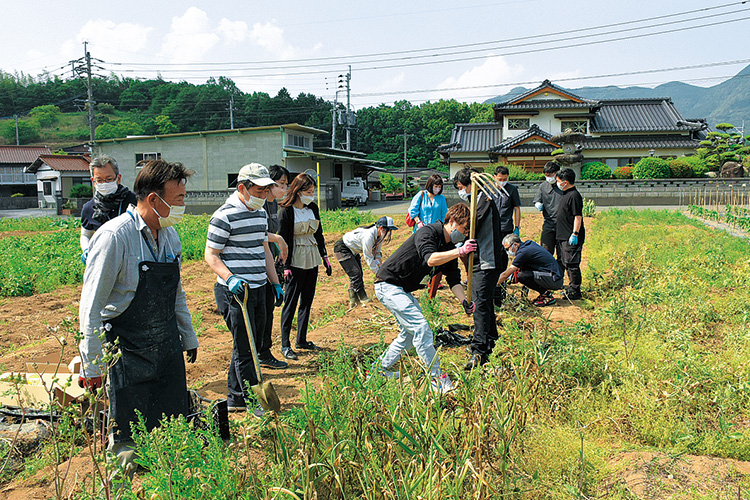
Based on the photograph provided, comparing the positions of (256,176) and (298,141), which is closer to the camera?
(256,176)

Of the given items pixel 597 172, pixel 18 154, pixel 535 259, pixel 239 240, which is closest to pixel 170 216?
pixel 239 240

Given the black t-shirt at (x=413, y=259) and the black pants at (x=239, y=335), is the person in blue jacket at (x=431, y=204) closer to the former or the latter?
the black t-shirt at (x=413, y=259)

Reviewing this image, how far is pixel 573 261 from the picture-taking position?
6238mm

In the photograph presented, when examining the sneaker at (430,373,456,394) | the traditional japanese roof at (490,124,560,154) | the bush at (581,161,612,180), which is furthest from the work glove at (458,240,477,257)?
the traditional japanese roof at (490,124,560,154)

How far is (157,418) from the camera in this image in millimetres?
2570

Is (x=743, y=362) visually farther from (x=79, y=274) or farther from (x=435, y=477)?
(x=79, y=274)

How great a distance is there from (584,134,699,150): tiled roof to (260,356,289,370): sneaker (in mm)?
30796

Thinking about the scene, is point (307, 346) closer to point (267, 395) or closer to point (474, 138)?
point (267, 395)

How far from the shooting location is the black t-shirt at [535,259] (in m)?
5.71

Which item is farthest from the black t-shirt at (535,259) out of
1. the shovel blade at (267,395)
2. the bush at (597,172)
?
the bush at (597,172)

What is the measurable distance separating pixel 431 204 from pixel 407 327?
3.50m

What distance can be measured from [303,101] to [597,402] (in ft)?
194

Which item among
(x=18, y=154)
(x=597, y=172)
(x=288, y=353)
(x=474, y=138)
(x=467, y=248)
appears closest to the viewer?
(x=467, y=248)

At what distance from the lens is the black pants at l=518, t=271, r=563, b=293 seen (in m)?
5.69
